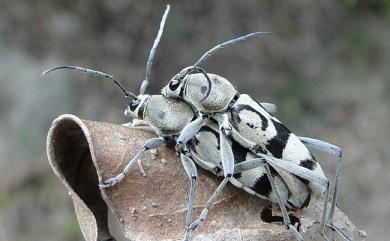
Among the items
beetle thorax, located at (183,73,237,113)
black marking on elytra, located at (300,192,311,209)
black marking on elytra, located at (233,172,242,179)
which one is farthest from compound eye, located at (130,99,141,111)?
black marking on elytra, located at (300,192,311,209)

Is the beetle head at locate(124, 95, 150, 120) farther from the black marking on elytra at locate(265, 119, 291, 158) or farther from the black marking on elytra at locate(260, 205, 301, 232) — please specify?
the black marking on elytra at locate(260, 205, 301, 232)

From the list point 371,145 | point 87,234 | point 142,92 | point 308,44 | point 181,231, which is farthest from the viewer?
point 308,44

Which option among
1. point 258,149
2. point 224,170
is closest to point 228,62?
point 258,149

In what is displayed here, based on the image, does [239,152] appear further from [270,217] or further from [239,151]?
[270,217]

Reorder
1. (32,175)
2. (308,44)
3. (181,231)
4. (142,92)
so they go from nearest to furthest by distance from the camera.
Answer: (181,231), (142,92), (32,175), (308,44)

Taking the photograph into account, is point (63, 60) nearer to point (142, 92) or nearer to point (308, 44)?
point (308, 44)

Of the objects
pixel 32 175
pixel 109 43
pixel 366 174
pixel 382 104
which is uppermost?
pixel 382 104

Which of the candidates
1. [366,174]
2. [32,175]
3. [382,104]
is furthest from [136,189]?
[382,104]

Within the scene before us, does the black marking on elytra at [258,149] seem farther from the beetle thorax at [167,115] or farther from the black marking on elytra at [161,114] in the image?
the black marking on elytra at [161,114]
